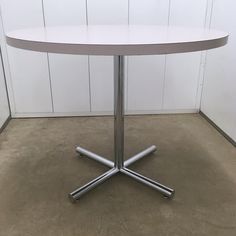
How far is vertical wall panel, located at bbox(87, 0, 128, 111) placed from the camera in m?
2.01

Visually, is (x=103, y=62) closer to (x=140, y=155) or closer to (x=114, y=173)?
(x=140, y=155)

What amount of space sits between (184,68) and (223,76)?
384 millimetres

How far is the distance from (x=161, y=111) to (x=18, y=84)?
1290mm

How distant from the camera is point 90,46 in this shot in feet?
2.65

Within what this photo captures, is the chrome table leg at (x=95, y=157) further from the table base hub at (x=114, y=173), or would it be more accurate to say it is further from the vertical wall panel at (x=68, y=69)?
the vertical wall panel at (x=68, y=69)

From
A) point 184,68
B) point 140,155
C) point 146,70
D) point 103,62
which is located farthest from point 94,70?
point 140,155

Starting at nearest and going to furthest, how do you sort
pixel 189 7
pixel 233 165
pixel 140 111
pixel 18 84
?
pixel 233 165
pixel 189 7
pixel 18 84
pixel 140 111

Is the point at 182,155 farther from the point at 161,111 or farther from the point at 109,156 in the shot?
the point at 161,111

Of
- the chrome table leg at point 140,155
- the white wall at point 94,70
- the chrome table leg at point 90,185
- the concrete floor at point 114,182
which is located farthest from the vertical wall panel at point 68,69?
the chrome table leg at point 90,185

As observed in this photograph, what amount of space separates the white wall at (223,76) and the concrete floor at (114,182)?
0.44ft

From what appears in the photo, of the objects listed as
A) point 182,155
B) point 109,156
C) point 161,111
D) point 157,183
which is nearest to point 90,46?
point 157,183

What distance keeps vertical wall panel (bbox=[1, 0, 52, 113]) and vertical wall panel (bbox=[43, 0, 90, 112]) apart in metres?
0.07

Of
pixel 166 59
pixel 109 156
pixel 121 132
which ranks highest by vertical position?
pixel 166 59

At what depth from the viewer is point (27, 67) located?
2.16 meters
